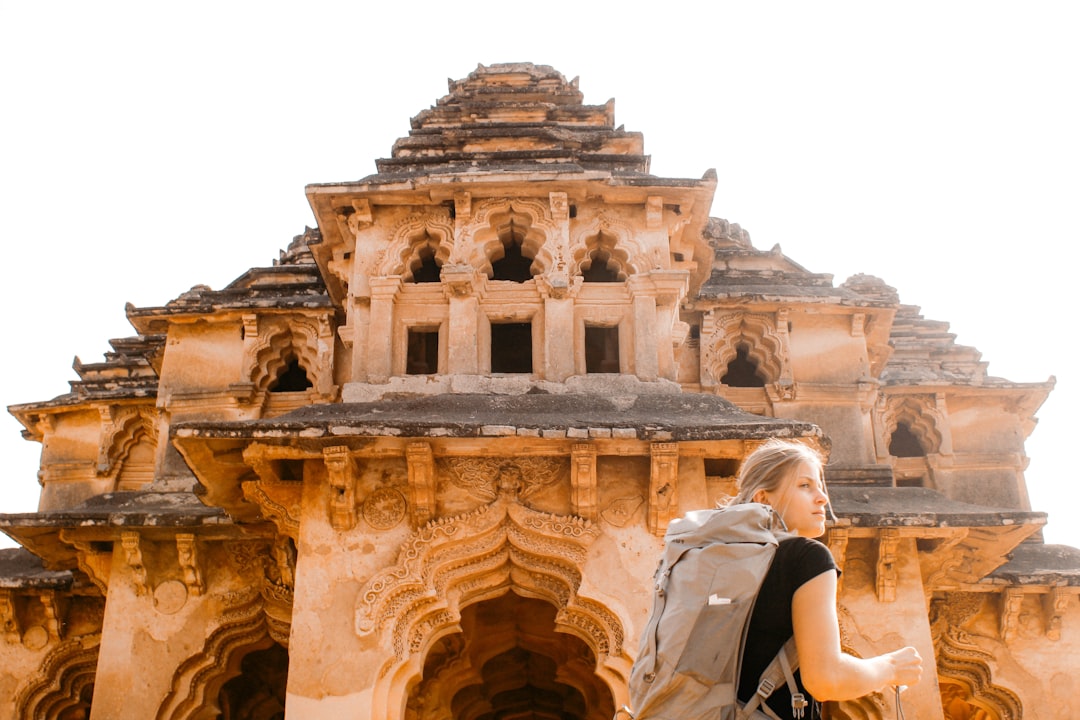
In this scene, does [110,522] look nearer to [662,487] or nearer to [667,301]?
[662,487]

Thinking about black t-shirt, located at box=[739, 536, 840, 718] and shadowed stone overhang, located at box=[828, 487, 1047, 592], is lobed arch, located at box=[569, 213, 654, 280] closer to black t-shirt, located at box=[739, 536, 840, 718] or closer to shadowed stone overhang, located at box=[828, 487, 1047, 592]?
shadowed stone overhang, located at box=[828, 487, 1047, 592]

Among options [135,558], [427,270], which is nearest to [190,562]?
[135,558]

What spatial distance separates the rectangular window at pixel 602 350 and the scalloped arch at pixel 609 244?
927 mm

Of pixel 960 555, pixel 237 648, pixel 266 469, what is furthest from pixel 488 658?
pixel 960 555

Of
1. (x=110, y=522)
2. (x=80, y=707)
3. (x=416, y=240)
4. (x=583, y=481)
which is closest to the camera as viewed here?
(x=583, y=481)

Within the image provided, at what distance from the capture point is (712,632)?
346 cm

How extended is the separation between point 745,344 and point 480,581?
286 inches

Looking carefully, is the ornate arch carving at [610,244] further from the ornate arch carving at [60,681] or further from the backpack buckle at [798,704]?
the backpack buckle at [798,704]

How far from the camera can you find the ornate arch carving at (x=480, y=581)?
9289 mm

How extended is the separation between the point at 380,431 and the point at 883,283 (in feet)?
33.1

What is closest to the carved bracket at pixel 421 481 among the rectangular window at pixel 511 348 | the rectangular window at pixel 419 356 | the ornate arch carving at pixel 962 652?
the rectangular window at pixel 419 356

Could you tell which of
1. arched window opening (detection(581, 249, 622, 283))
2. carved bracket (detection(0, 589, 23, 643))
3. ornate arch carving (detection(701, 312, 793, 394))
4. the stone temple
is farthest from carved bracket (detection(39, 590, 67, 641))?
ornate arch carving (detection(701, 312, 793, 394))

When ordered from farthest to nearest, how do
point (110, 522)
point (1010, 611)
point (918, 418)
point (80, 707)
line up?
1. point (918, 418)
2. point (80, 707)
3. point (1010, 611)
4. point (110, 522)

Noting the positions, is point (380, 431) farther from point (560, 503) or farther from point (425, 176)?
point (425, 176)
